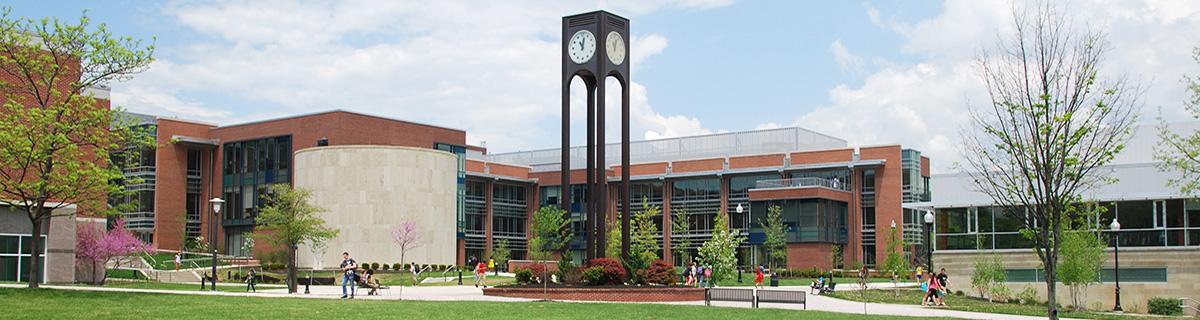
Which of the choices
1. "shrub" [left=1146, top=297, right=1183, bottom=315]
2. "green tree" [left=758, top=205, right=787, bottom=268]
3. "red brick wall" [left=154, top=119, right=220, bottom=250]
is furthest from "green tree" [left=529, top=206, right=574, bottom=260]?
"shrub" [left=1146, top=297, right=1183, bottom=315]

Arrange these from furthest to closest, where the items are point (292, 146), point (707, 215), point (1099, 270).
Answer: point (707, 215) < point (292, 146) < point (1099, 270)

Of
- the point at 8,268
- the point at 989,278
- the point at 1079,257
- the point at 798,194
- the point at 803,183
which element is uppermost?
the point at 803,183

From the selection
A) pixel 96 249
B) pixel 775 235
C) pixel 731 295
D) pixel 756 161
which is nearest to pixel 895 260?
pixel 775 235

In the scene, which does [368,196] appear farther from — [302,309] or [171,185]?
[302,309]

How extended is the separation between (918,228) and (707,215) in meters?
16.2

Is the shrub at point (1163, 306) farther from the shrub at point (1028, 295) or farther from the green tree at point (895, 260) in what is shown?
the green tree at point (895, 260)

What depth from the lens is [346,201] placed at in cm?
7400

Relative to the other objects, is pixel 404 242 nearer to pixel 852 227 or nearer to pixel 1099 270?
pixel 852 227

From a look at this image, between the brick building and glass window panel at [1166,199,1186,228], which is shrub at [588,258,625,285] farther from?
the brick building

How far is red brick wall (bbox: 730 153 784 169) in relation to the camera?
285 feet

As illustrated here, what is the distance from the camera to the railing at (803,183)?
266 feet

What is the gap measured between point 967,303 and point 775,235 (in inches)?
1436

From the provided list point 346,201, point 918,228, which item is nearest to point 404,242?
point 346,201

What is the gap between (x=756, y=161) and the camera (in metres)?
88.1
